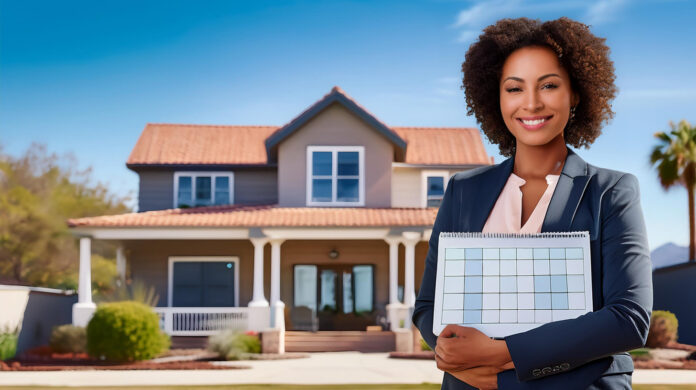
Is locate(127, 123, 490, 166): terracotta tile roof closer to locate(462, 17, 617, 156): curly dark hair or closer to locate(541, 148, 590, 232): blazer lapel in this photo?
locate(462, 17, 617, 156): curly dark hair

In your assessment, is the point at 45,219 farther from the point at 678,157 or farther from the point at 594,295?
the point at 594,295

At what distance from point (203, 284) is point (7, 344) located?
6078 millimetres

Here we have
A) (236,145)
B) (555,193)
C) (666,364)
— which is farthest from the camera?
(236,145)

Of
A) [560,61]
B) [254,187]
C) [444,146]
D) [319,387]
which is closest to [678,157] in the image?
[444,146]

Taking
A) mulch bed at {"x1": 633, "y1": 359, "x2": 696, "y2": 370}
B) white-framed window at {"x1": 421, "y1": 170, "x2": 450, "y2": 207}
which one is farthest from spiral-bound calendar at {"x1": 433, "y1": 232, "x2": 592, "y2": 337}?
white-framed window at {"x1": 421, "y1": 170, "x2": 450, "y2": 207}

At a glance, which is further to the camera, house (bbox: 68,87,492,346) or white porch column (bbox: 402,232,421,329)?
house (bbox: 68,87,492,346)

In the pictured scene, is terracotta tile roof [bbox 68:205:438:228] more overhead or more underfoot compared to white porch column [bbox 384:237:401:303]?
more overhead

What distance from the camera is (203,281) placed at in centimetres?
2350

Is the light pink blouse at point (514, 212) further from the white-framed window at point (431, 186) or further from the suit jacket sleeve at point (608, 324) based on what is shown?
the white-framed window at point (431, 186)

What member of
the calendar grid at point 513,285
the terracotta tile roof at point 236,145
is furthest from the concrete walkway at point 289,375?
the calendar grid at point 513,285

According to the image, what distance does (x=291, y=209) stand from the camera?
22391 millimetres

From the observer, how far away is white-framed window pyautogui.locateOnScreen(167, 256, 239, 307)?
2331 cm

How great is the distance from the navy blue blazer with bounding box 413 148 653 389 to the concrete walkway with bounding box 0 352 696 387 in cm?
1050

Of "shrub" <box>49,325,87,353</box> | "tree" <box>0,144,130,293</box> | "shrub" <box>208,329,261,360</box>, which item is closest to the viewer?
"shrub" <box>208,329,261,360</box>
